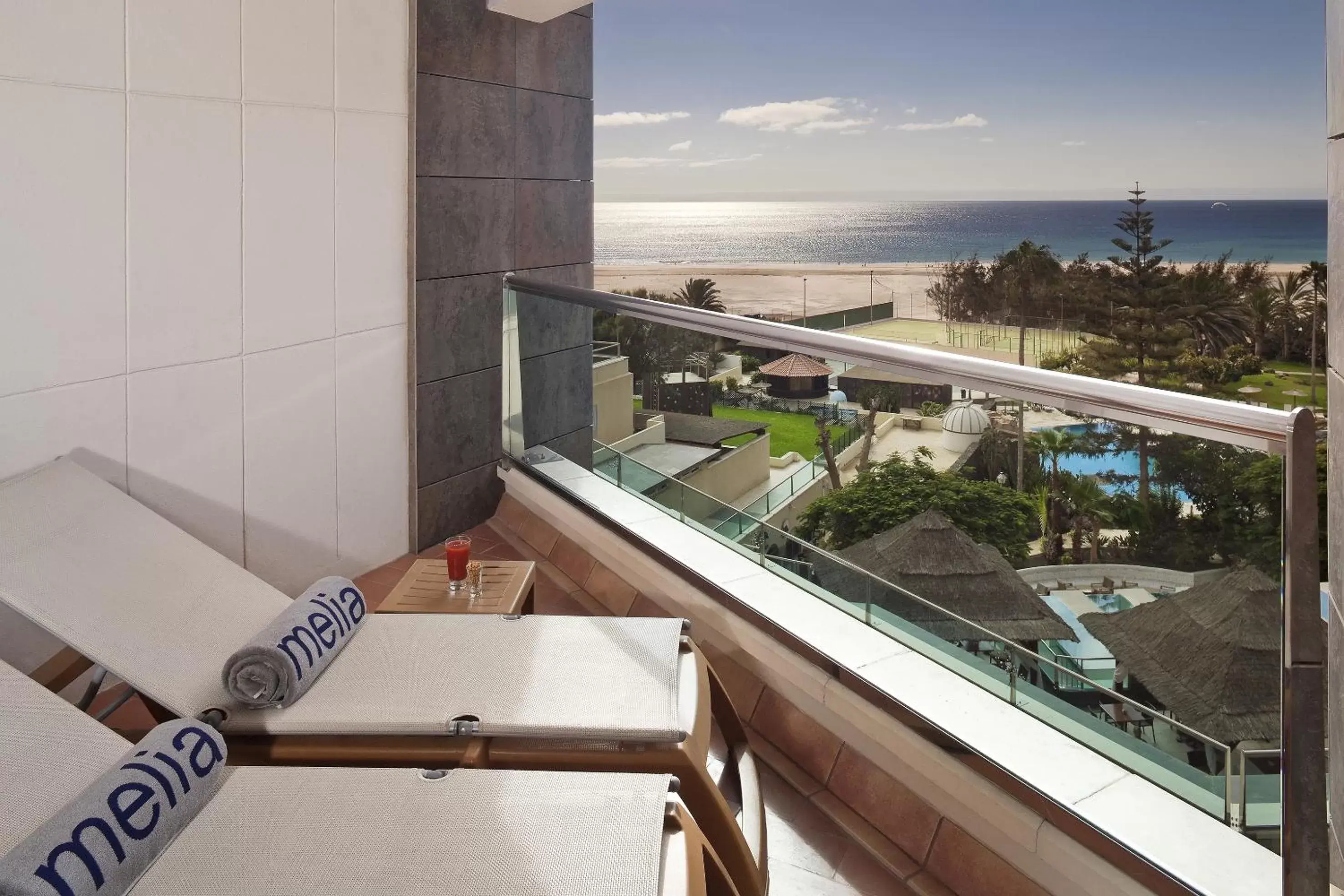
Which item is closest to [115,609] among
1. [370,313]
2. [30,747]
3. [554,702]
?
[30,747]

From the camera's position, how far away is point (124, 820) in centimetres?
135

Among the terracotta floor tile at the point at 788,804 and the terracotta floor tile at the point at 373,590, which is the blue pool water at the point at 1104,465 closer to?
the terracotta floor tile at the point at 788,804

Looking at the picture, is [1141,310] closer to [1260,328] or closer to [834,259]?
[1260,328]

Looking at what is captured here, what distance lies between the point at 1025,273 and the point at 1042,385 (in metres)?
36.7

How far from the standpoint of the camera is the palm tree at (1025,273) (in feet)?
113

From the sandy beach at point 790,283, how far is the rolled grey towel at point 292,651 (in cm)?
3781

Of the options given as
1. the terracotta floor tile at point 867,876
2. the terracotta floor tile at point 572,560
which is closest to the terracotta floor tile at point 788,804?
the terracotta floor tile at point 867,876

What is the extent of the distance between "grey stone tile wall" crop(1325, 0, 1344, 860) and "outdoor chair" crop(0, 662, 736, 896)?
34.4 inches

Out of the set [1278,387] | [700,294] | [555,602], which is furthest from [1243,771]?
[700,294]

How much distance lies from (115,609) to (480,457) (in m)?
2.21

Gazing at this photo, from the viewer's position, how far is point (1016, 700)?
1.84 m

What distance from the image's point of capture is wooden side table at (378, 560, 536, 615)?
7.79 ft

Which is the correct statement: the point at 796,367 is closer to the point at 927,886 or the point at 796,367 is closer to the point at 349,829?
the point at 927,886

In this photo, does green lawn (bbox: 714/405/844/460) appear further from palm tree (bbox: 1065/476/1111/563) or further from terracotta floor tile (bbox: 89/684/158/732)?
terracotta floor tile (bbox: 89/684/158/732)
